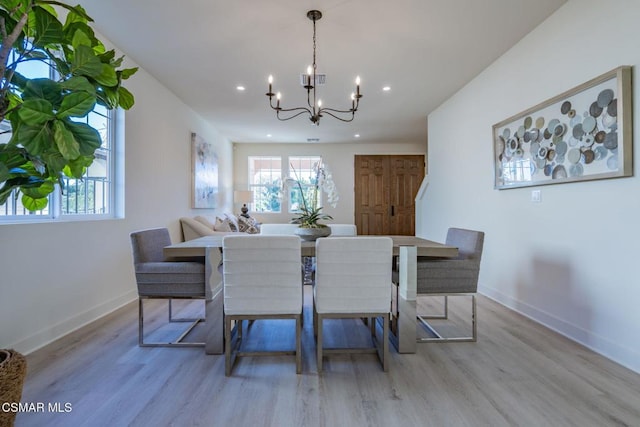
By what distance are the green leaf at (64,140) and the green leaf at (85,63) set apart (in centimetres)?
22

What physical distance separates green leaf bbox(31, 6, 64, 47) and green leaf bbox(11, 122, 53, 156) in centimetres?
40

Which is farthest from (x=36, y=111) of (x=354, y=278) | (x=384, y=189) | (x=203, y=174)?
(x=384, y=189)

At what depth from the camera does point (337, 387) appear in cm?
174

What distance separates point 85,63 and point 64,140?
0.30m

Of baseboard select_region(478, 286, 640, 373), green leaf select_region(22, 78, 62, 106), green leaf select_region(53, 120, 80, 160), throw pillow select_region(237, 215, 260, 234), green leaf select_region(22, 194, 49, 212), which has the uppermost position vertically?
green leaf select_region(22, 78, 62, 106)

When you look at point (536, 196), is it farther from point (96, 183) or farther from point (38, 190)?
point (96, 183)

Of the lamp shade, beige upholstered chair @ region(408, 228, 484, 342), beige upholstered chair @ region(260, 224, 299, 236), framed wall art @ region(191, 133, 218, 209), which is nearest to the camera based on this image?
beige upholstered chair @ region(408, 228, 484, 342)

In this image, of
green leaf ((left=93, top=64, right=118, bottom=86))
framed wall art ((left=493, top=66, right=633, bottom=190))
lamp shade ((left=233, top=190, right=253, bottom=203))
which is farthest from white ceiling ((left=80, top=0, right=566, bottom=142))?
lamp shade ((left=233, top=190, right=253, bottom=203))

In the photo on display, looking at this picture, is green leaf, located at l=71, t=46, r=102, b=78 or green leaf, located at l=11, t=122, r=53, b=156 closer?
green leaf, located at l=11, t=122, r=53, b=156

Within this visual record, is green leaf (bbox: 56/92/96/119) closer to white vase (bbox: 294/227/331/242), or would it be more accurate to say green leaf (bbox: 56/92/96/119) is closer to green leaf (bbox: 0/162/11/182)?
green leaf (bbox: 0/162/11/182)

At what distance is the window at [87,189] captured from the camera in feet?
7.04

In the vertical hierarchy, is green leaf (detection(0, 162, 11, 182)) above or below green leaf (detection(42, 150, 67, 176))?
below

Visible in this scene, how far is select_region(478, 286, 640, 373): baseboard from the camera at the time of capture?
194 cm

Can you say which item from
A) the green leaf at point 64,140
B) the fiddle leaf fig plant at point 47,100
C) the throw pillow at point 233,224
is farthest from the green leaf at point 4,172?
the throw pillow at point 233,224
